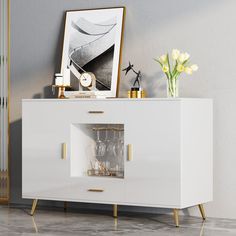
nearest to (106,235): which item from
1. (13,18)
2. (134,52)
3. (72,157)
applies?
(72,157)

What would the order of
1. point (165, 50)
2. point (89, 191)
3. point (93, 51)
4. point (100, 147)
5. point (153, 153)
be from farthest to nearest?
point (93, 51) → point (165, 50) → point (100, 147) → point (89, 191) → point (153, 153)

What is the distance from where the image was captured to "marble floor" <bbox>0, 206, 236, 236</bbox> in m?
4.89

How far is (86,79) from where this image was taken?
5.73 m

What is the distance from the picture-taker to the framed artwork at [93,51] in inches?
225

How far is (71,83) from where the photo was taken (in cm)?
593

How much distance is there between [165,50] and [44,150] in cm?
125

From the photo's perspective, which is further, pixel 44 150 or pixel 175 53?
pixel 44 150

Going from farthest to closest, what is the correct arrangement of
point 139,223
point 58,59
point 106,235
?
point 58,59
point 139,223
point 106,235

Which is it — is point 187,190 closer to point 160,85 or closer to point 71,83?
point 160,85

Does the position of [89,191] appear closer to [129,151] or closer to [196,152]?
[129,151]

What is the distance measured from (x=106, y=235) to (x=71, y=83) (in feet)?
5.26

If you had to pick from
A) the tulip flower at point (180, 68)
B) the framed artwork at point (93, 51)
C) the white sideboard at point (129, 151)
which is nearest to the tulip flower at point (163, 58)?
the tulip flower at point (180, 68)

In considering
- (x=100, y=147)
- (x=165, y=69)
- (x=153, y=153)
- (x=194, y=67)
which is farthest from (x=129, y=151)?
(x=194, y=67)

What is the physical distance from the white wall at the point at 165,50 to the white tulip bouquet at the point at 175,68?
0.23m
